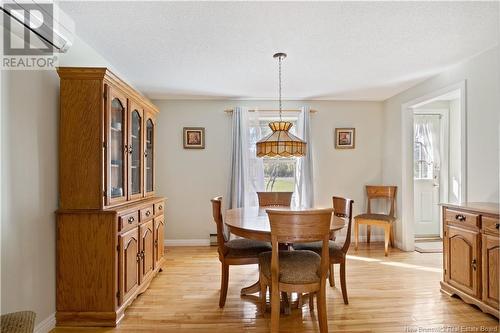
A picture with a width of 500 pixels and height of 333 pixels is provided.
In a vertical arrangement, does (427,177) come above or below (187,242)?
above

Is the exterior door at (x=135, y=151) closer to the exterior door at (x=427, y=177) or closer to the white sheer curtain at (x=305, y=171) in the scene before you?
the white sheer curtain at (x=305, y=171)

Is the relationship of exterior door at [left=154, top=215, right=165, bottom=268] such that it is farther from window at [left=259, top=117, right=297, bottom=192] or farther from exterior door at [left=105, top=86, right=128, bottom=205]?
window at [left=259, top=117, right=297, bottom=192]

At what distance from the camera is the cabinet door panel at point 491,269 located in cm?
223

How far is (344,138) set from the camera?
15.6 ft

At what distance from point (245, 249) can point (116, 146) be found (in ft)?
4.65

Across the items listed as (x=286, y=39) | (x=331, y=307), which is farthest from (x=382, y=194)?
(x=286, y=39)

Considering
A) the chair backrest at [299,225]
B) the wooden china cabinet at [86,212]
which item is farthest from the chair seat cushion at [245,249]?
the wooden china cabinet at [86,212]

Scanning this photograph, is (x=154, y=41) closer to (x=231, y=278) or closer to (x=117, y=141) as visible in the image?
(x=117, y=141)

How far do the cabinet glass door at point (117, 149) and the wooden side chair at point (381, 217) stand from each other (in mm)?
3202

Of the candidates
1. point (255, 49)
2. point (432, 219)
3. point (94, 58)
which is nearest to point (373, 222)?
point (432, 219)

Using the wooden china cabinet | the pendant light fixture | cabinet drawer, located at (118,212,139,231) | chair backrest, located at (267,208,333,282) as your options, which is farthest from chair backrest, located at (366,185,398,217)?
the wooden china cabinet

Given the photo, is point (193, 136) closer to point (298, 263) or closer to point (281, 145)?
point (281, 145)

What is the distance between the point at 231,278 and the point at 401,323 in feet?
5.45

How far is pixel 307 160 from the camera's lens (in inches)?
178
